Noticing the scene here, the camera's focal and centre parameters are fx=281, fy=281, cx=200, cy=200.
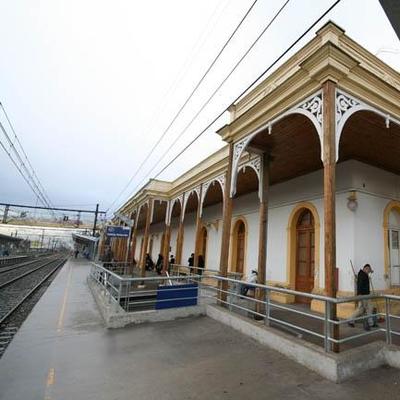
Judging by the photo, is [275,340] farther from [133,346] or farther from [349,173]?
[349,173]

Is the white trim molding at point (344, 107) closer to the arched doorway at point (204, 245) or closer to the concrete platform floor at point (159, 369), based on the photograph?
the concrete platform floor at point (159, 369)

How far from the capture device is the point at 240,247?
12.9 metres

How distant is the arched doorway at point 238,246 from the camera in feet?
41.2

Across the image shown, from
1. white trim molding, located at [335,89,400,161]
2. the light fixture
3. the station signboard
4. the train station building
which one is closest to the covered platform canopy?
the station signboard

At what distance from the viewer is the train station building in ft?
16.4

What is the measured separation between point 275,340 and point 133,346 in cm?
250

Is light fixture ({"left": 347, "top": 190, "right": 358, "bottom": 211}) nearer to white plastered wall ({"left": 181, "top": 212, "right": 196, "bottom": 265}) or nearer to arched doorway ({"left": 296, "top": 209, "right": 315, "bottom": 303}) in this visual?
arched doorway ({"left": 296, "top": 209, "right": 315, "bottom": 303})

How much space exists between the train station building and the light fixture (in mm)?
25

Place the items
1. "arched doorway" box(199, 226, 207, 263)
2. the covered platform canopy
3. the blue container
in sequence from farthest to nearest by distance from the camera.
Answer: the covered platform canopy → "arched doorway" box(199, 226, 207, 263) → the blue container

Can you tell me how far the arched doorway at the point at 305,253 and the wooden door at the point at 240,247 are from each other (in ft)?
10.8

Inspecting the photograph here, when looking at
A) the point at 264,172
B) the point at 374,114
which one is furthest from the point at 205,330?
the point at 374,114

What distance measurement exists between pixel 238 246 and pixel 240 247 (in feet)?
0.52

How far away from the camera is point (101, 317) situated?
7.21m

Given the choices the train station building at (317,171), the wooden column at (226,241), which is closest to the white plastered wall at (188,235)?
the train station building at (317,171)
